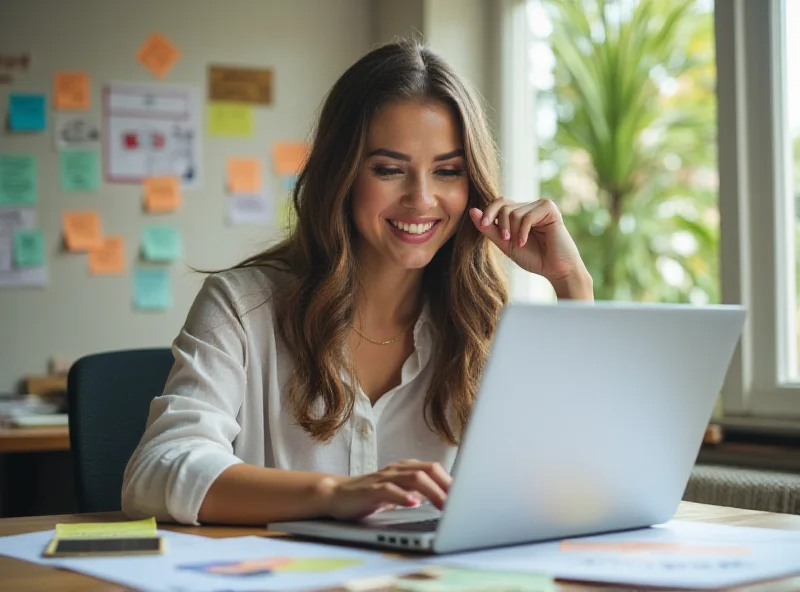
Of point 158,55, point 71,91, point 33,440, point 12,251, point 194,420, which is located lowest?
point 33,440

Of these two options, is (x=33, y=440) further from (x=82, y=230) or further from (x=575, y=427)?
(x=575, y=427)

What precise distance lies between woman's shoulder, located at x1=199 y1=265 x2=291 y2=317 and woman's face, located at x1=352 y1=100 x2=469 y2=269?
16 cm

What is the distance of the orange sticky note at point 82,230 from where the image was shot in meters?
3.09

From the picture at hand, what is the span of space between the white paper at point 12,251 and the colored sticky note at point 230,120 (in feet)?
1.95

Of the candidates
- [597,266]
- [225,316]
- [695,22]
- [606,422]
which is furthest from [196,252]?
[606,422]

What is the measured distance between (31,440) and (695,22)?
2.03 meters

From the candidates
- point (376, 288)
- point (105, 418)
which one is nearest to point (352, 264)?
point (376, 288)

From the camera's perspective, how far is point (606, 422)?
1021mm

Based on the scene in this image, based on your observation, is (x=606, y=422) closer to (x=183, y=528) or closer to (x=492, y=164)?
(x=183, y=528)

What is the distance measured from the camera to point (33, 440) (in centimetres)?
246

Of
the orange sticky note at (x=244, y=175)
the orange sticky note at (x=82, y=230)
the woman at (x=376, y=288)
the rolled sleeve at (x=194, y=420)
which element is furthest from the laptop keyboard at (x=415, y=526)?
the orange sticky note at (x=244, y=175)

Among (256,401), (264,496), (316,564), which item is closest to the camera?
(316,564)

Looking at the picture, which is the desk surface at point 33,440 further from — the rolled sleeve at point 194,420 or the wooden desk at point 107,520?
the wooden desk at point 107,520

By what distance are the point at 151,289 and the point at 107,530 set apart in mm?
2146
